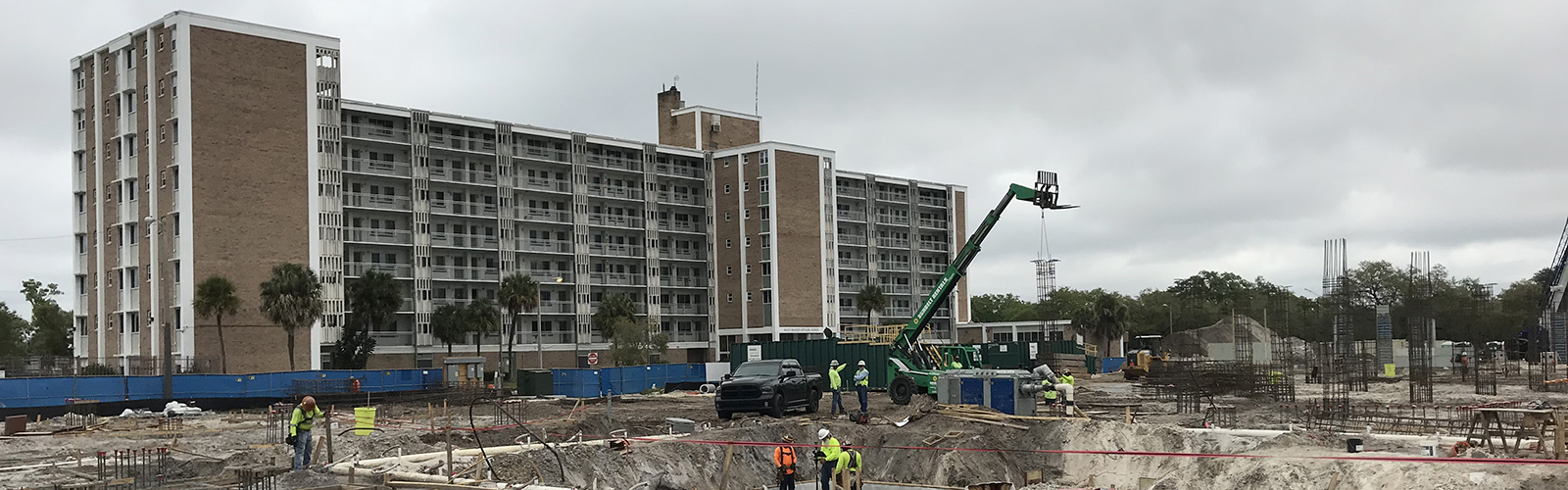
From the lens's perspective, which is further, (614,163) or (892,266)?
(892,266)

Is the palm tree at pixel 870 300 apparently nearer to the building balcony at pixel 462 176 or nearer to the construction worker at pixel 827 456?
the building balcony at pixel 462 176

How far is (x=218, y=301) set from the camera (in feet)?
215

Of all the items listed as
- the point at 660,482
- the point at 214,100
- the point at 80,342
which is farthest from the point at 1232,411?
the point at 80,342

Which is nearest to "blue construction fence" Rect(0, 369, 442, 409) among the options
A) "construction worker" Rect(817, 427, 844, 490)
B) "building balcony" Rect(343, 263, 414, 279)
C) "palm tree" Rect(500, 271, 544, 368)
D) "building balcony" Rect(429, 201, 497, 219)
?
"building balcony" Rect(343, 263, 414, 279)

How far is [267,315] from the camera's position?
68625 mm

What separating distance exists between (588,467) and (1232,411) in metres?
16.9

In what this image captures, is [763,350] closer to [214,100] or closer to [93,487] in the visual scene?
[214,100]

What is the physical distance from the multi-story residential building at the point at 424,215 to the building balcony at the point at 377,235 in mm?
146

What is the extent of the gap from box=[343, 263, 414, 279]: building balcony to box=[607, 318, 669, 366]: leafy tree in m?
14.0

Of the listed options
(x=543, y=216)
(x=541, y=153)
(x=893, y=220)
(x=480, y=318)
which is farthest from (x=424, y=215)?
(x=893, y=220)

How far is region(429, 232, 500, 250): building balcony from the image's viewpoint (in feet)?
282

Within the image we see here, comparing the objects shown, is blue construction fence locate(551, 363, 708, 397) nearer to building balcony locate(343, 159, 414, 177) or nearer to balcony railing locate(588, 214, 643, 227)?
building balcony locate(343, 159, 414, 177)

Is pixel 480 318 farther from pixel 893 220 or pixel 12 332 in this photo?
pixel 12 332

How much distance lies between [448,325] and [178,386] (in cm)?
3200
